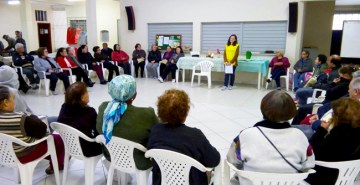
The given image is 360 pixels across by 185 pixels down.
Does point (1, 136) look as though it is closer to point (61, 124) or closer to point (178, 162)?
point (61, 124)

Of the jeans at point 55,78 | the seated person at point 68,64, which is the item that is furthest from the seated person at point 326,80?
the seated person at point 68,64

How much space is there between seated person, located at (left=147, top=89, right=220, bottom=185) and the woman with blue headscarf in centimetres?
18

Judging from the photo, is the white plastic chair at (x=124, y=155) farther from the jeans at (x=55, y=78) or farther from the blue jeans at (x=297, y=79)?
the blue jeans at (x=297, y=79)

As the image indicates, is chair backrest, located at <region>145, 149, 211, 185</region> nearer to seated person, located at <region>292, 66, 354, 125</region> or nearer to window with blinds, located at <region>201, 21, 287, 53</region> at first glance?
seated person, located at <region>292, 66, 354, 125</region>

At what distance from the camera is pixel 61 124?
2.12 m

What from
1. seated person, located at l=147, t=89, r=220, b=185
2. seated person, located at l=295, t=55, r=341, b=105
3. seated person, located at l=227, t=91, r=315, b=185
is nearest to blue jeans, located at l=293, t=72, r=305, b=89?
seated person, located at l=295, t=55, r=341, b=105

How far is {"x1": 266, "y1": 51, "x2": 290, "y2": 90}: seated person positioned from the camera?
6668 mm

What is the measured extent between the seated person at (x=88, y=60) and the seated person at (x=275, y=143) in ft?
21.1

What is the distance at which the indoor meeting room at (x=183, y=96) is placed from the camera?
1616 millimetres

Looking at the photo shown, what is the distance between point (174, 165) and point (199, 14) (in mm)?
6972

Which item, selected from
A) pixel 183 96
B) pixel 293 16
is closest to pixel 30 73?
pixel 183 96

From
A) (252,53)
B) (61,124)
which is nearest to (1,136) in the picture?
(61,124)

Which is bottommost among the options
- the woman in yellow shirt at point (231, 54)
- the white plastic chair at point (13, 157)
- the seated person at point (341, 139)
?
the white plastic chair at point (13, 157)

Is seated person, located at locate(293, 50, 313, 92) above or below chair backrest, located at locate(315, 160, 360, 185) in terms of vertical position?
above
